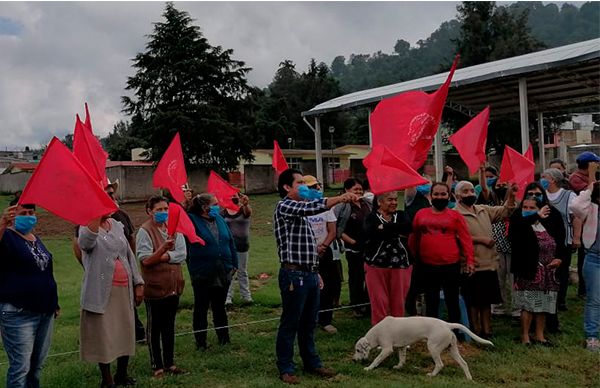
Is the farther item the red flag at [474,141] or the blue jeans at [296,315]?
the red flag at [474,141]

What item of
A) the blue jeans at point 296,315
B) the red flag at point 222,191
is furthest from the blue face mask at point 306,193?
Result: the red flag at point 222,191

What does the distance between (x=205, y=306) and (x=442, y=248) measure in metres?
2.79

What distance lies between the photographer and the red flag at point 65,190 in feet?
14.5

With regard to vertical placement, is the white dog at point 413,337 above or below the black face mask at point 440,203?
below

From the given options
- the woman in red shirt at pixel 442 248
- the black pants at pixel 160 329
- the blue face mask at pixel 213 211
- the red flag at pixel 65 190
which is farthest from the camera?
the blue face mask at pixel 213 211

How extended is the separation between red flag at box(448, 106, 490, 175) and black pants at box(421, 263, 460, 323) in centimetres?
194

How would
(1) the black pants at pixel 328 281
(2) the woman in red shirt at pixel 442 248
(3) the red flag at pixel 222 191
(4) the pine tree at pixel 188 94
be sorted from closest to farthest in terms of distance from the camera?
(2) the woman in red shirt at pixel 442 248 < (1) the black pants at pixel 328 281 < (3) the red flag at pixel 222 191 < (4) the pine tree at pixel 188 94

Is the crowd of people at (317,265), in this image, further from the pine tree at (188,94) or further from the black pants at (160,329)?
the pine tree at (188,94)

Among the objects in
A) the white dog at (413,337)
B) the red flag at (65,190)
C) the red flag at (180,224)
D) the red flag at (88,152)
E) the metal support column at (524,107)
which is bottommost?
the white dog at (413,337)

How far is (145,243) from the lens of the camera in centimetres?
567

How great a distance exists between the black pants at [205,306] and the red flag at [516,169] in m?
3.99

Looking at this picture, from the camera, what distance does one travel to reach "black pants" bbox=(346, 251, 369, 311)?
776 cm

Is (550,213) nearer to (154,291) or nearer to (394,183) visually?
(394,183)

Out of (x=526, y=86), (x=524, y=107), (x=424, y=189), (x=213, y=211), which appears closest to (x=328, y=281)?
(x=424, y=189)
